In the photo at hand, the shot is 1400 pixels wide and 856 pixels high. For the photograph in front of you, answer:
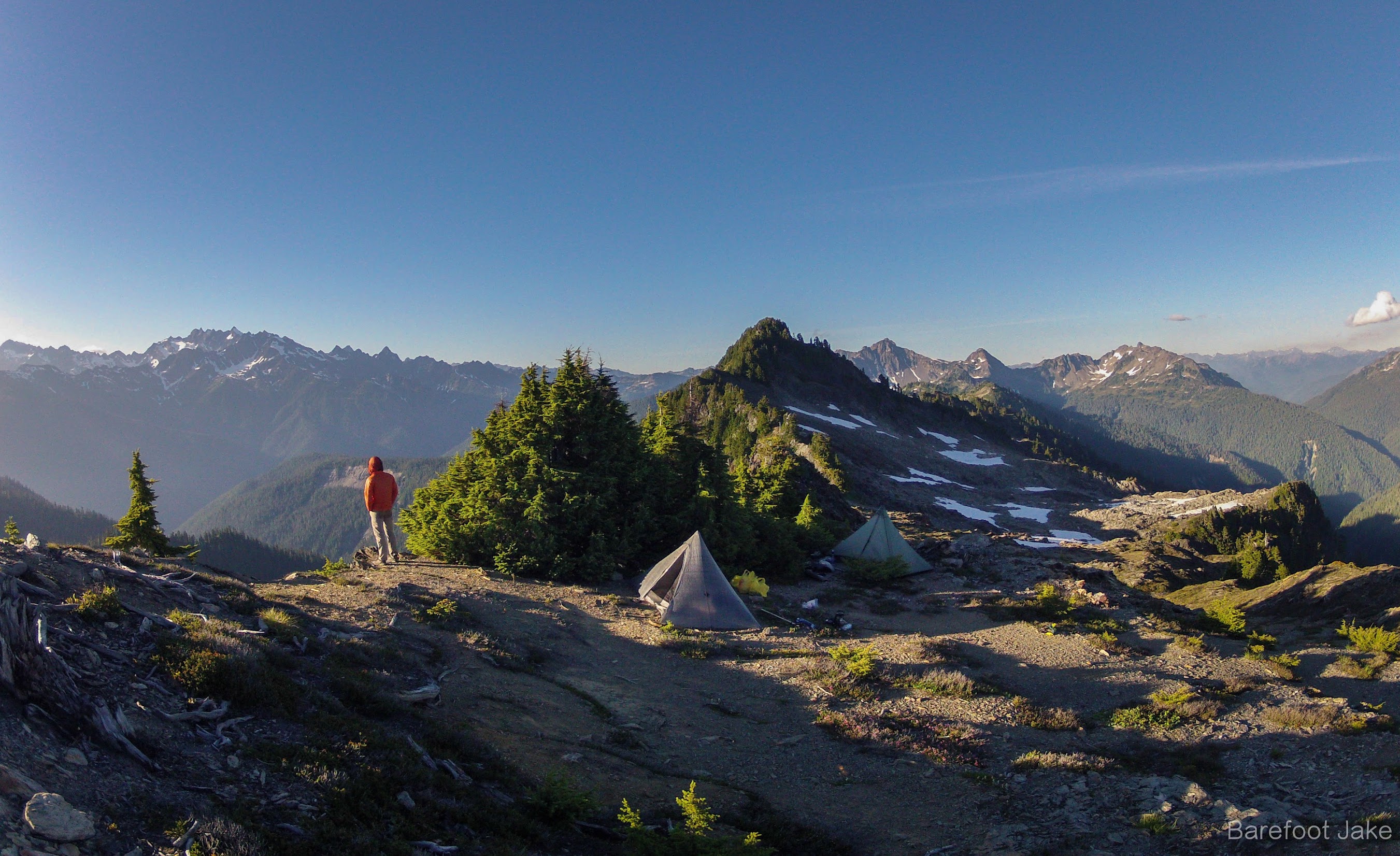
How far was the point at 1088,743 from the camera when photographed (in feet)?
39.2

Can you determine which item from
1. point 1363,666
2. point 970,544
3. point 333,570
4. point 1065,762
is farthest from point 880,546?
point 333,570

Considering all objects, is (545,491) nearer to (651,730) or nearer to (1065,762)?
(651,730)

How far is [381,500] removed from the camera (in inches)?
790

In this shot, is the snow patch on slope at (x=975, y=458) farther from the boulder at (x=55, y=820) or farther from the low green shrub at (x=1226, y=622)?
the boulder at (x=55, y=820)

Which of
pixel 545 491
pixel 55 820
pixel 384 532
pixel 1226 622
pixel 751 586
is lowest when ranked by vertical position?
pixel 1226 622

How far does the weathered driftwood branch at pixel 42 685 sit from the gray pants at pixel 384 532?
14.0 meters

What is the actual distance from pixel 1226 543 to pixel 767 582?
6679cm

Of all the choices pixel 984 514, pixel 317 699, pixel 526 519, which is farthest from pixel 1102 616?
pixel 984 514

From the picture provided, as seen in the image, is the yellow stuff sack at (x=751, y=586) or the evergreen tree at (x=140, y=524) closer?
the evergreen tree at (x=140, y=524)

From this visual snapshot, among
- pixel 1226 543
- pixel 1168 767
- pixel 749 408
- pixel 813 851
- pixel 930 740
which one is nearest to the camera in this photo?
pixel 813 851

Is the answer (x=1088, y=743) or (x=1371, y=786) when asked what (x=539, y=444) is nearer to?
(x=1088, y=743)

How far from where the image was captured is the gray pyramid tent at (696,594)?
65.0 feet

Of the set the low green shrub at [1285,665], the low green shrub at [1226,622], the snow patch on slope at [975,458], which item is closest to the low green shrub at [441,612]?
the low green shrub at [1285,665]

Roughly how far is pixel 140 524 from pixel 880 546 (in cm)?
Result: 3061
